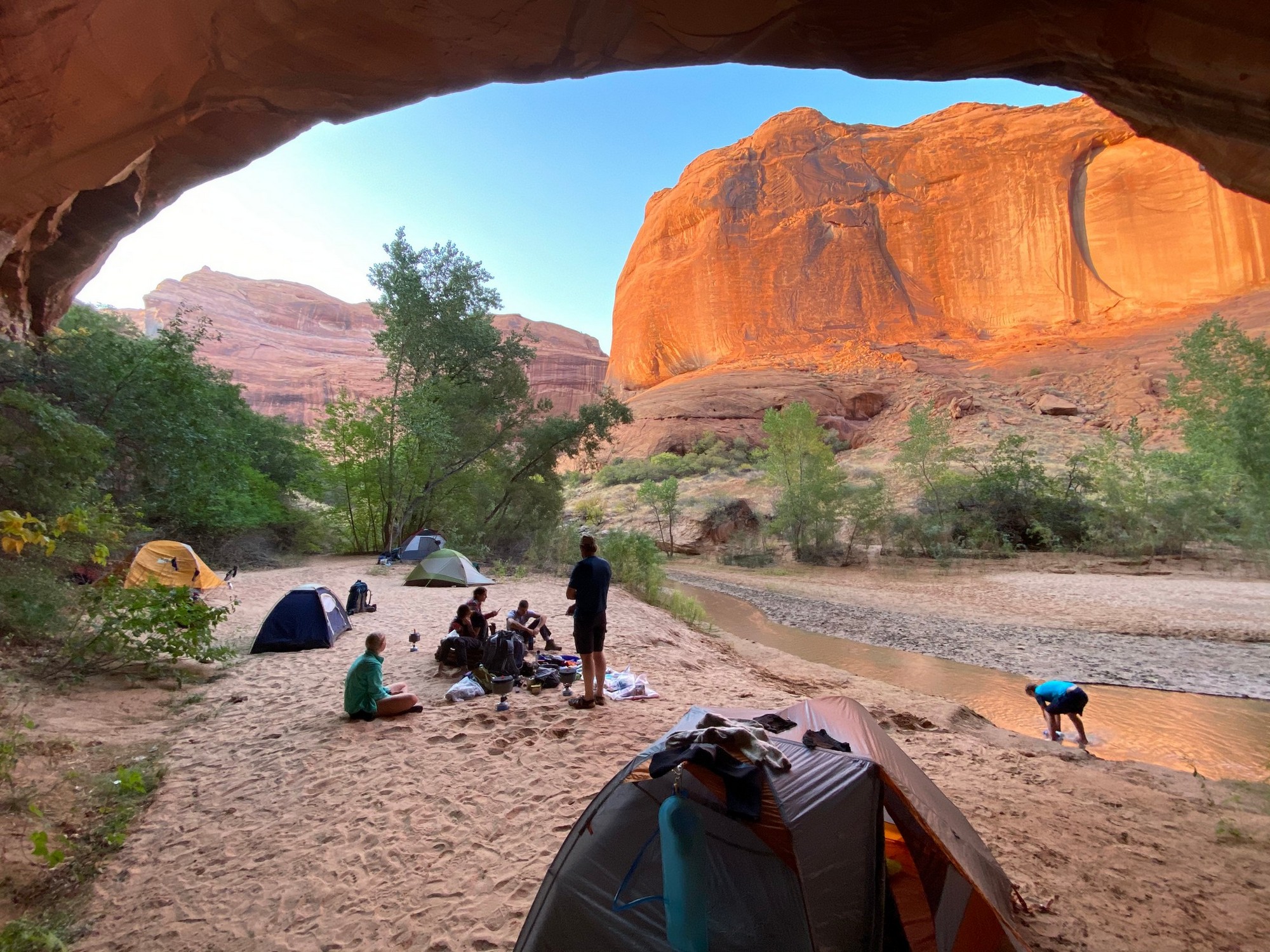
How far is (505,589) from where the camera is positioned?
1583cm

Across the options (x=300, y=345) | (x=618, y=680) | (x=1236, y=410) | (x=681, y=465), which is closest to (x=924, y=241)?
(x=681, y=465)

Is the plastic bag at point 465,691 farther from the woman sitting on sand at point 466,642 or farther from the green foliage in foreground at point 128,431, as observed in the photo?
the green foliage in foreground at point 128,431

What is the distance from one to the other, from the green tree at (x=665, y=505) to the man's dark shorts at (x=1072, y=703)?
72.6 ft

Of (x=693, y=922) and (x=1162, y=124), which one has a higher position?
(x=1162, y=124)

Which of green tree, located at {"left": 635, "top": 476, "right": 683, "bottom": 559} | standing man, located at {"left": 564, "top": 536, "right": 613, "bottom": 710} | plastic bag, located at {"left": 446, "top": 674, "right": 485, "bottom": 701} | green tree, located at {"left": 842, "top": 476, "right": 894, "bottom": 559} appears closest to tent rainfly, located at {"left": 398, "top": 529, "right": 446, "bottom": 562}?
green tree, located at {"left": 635, "top": 476, "right": 683, "bottom": 559}

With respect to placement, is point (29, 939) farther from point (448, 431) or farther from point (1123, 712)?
point (448, 431)

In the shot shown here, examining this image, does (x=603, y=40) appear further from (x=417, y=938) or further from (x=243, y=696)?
(x=243, y=696)

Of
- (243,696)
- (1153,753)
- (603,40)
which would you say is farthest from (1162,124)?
(243,696)

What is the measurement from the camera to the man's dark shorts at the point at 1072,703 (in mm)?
7219

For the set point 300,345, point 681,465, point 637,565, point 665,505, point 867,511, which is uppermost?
point 300,345

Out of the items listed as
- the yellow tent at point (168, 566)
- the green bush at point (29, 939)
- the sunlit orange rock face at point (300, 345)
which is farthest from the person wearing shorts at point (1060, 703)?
the sunlit orange rock face at point (300, 345)

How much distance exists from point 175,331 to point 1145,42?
16.9 m

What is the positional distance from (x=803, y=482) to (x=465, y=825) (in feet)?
80.1

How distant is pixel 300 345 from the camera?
3228 inches
